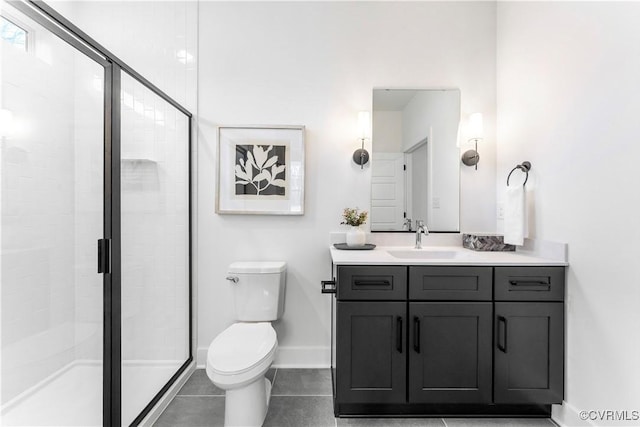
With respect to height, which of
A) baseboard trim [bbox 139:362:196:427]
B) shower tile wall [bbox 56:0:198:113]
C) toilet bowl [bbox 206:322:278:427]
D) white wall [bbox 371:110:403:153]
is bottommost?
baseboard trim [bbox 139:362:196:427]

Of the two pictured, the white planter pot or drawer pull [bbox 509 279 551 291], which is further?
the white planter pot

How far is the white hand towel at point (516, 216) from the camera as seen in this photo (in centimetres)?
192

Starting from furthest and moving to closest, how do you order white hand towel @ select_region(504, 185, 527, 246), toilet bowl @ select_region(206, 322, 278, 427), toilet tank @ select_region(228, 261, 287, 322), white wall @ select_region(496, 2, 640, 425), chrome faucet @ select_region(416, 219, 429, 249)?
1. chrome faucet @ select_region(416, 219, 429, 249)
2. toilet tank @ select_region(228, 261, 287, 322)
3. white hand towel @ select_region(504, 185, 527, 246)
4. toilet bowl @ select_region(206, 322, 278, 427)
5. white wall @ select_region(496, 2, 640, 425)

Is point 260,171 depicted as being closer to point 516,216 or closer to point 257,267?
point 257,267

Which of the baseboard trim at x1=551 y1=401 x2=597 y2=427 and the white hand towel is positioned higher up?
the white hand towel

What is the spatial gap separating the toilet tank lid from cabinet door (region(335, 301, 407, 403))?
597mm

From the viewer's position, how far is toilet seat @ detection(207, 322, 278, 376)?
5.05ft

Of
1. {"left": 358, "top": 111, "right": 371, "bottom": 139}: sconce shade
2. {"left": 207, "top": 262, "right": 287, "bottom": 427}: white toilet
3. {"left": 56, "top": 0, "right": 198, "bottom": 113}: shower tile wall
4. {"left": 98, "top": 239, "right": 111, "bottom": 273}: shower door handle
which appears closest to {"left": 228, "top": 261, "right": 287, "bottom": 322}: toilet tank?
{"left": 207, "top": 262, "right": 287, "bottom": 427}: white toilet

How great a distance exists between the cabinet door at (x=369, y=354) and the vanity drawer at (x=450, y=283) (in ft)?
0.62

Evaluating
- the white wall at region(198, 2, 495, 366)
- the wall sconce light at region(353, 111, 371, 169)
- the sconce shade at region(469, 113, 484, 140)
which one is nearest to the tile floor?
the white wall at region(198, 2, 495, 366)

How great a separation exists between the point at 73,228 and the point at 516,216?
89.5 inches

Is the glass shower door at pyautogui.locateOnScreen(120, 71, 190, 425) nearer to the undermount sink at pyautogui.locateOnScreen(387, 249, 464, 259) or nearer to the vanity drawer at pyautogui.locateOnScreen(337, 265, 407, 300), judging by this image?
the vanity drawer at pyautogui.locateOnScreen(337, 265, 407, 300)

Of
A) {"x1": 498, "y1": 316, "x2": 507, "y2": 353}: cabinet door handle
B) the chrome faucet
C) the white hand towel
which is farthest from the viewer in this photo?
the chrome faucet

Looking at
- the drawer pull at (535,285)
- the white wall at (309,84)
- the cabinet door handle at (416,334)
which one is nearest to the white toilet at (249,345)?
the white wall at (309,84)
